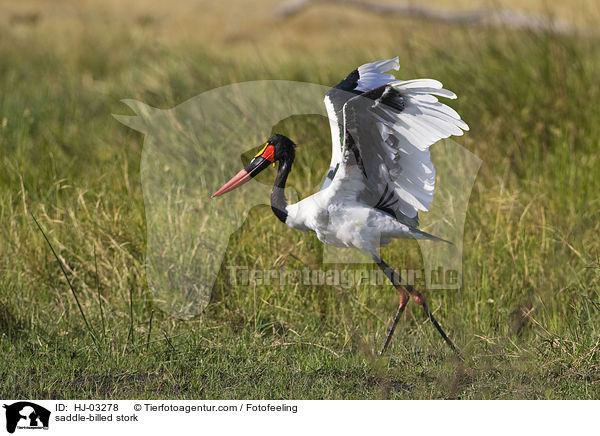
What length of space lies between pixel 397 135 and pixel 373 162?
153 mm

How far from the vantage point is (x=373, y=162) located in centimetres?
337

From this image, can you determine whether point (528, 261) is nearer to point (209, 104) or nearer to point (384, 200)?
point (384, 200)

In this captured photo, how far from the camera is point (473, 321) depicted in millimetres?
4605

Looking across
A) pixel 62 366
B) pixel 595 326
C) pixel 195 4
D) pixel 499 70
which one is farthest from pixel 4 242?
pixel 195 4

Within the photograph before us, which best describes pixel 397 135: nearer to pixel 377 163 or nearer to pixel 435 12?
pixel 377 163

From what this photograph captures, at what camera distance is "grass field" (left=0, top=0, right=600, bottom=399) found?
13.1ft

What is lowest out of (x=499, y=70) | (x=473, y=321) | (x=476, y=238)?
(x=473, y=321)

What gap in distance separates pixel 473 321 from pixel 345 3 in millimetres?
9183

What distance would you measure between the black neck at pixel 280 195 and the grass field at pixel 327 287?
85 cm

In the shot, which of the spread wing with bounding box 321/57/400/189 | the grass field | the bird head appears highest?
the spread wing with bounding box 321/57/400/189
